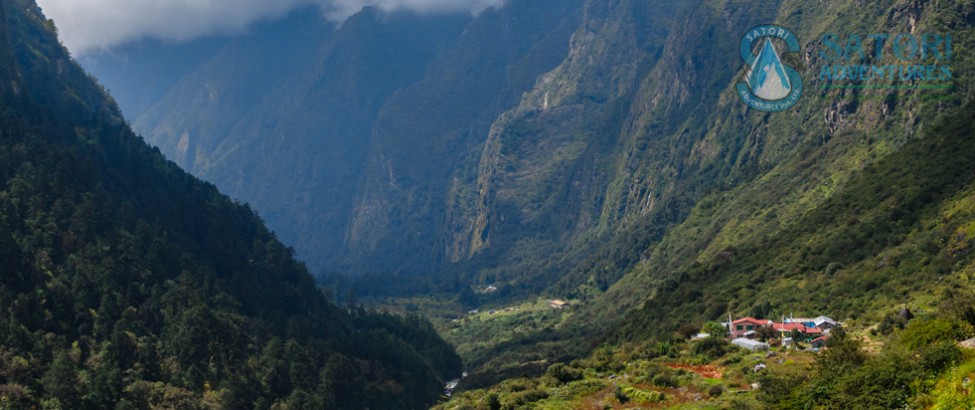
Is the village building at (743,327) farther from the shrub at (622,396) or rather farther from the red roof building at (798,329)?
the shrub at (622,396)

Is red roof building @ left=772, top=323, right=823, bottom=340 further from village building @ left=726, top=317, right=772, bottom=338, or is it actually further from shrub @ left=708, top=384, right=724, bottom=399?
shrub @ left=708, top=384, right=724, bottom=399

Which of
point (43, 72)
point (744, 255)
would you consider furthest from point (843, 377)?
point (43, 72)

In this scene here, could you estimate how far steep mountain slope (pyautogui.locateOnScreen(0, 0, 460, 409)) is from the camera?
11419cm

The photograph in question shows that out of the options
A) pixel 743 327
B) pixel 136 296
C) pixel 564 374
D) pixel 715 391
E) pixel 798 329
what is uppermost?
pixel 136 296

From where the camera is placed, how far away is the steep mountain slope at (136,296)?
375ft

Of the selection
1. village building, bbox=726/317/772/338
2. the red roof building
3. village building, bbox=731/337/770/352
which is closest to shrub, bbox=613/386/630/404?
village building, bbox=731/337/770/352

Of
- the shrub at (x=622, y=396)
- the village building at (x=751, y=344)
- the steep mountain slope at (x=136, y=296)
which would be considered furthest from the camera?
the steep mountain slope at (x=136, y=296)

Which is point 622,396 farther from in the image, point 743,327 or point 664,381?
point 743,327

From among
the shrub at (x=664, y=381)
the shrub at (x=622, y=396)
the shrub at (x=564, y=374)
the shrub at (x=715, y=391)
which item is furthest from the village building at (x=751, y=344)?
the shrub at (x=622, y=396)

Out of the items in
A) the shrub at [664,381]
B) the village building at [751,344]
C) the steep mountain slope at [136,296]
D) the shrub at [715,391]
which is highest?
the steep mountain slope at [136,296]

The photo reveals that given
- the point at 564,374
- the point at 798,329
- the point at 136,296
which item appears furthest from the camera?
the point at 136,296

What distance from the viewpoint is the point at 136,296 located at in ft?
450

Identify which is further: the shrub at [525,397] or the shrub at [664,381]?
the shrub at [525,397]

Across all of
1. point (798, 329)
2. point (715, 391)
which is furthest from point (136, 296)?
point (715, 391)
